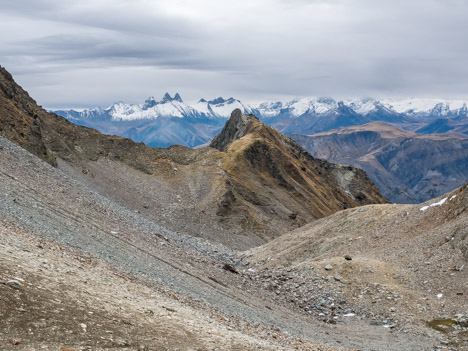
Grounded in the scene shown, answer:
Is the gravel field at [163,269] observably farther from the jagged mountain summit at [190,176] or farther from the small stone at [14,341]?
the jagged mountain summit at [190,176]

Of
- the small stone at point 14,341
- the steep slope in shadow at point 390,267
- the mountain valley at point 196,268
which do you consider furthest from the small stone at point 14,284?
the steep slope in shadow at point 390,267

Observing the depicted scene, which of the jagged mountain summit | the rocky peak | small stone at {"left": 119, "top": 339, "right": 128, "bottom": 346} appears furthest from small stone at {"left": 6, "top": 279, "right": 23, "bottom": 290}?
the rocky peak

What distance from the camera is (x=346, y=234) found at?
51312 mm

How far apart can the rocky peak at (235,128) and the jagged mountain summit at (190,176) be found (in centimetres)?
1211

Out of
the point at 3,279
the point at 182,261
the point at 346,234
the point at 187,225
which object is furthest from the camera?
the point at 187,225

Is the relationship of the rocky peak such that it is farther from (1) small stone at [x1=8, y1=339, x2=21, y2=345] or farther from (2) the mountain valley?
(1) small stone at [x1=8, y1=339, x2=21, y2=345]

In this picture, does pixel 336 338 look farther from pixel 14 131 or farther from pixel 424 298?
pixel 14 131

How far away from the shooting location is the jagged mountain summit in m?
73.8

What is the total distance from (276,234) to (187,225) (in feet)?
59.5

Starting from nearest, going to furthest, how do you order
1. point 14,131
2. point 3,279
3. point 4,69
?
1. point 3,279
2. point 14,131
3. point 4,69

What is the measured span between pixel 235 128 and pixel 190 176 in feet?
171

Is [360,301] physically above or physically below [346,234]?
below

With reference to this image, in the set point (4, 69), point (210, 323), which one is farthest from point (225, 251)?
point (4, 69)

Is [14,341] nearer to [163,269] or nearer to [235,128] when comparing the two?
[163,269]
